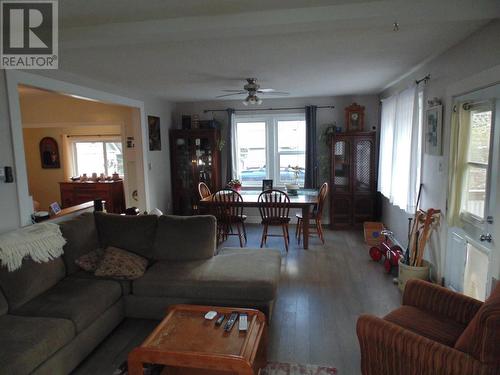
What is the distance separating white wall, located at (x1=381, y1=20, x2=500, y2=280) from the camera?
7.74 ft

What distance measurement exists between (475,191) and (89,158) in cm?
695

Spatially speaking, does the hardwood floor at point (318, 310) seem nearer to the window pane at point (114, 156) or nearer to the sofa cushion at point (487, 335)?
the sofa cushion at point (487, 335)

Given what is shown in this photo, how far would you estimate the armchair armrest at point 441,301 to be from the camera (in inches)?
76.9

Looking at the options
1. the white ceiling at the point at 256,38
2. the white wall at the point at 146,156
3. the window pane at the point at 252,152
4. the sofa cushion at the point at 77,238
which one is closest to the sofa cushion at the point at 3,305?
the sofa cushion at the point at 77,238

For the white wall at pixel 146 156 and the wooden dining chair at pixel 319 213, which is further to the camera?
the wooden dining chair at pixel 319 213

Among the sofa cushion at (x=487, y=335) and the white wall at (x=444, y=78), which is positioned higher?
the white wall at (x=444, y=78)

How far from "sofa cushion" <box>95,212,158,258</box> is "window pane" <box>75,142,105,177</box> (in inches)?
170

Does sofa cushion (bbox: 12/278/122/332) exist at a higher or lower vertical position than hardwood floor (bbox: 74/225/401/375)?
higher

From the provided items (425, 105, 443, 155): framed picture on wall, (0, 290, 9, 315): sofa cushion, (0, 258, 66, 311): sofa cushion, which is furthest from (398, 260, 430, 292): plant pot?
(0, 290, 9, 315): sofa cushion

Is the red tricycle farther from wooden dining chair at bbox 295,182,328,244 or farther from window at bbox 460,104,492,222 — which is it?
window at bbox 460,104,492,222

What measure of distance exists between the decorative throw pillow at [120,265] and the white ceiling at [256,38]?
1677 mm

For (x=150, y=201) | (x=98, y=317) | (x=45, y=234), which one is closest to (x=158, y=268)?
(x=98, y=317)

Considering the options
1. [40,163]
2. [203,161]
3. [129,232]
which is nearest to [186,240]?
[129,232]

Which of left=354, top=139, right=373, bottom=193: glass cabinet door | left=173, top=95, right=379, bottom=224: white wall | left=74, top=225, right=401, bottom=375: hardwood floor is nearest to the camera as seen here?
left=74, top=225, right=401, bottom=375: hardwood floor
